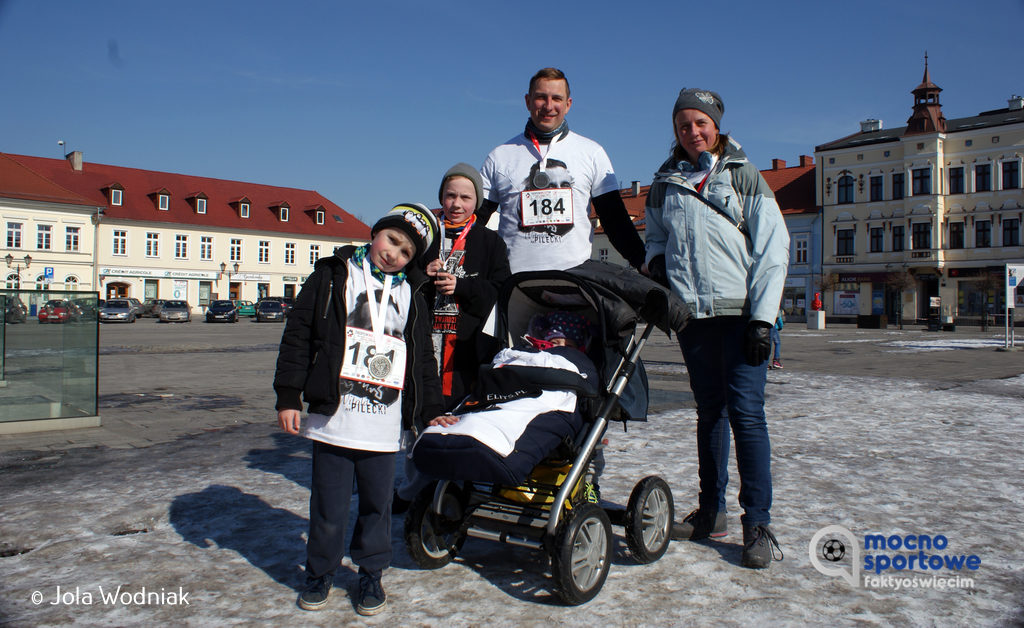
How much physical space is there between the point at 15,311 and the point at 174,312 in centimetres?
3982

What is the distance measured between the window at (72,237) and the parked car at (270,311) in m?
17.4

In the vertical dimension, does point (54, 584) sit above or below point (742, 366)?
below

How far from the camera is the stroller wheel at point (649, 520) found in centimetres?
317

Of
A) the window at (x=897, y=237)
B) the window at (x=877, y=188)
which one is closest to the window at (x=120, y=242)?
the window at (x=877, y=188)

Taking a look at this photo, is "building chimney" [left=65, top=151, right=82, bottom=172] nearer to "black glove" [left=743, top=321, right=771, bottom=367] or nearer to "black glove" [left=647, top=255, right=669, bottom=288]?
"black glove" [left=647, top=255, right=669, bottom=288]

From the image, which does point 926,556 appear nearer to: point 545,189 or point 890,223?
point 545,189

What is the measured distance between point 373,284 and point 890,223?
186 ft

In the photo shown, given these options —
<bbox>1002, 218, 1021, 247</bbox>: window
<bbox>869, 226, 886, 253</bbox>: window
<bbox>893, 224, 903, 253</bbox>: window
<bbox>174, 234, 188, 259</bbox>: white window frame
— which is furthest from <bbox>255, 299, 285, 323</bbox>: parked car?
<bbox>1002, 218, 1021, 247</bbox>: window

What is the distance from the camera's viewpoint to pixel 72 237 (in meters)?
53.5

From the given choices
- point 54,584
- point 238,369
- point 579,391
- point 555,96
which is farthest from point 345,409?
point 238,369

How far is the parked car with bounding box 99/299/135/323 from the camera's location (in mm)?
39669

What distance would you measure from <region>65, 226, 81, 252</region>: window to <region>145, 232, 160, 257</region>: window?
5.16m

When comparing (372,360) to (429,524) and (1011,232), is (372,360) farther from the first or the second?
(1011,232)

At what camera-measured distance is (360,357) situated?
2.94m
